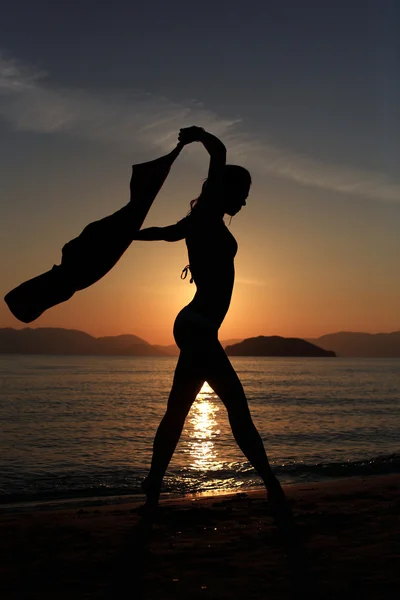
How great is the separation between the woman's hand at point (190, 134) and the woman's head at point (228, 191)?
1.03ft

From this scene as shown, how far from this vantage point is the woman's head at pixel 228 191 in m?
4.33

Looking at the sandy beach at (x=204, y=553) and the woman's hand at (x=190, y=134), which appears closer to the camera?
the sandy beach at (x=204, y=553)

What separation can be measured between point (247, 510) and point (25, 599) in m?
2.55

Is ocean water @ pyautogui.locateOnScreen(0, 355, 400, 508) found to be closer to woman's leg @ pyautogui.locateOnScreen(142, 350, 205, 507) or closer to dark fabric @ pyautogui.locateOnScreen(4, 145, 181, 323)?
woman's leg @ pyautogui.locateOnScreen(142, 350, 205, 507)

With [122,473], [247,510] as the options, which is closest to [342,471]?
[122,473]

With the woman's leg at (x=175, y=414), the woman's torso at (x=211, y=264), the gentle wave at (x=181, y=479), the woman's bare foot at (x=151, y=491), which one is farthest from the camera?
the gentle wave at (x=181, y=479)

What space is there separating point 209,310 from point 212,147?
3.96 ft

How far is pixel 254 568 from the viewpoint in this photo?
3354 mm

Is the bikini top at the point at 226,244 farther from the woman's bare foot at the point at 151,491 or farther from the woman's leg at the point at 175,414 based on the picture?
the woman's bare foot at the point at 151,491

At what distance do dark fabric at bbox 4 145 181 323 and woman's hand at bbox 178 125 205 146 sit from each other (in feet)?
2.12

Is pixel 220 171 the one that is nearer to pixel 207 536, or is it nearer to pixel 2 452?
pixel 207 536

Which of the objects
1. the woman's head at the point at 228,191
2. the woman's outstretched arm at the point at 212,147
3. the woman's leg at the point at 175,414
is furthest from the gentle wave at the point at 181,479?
the woman's outstretched arm at the point at 212,147

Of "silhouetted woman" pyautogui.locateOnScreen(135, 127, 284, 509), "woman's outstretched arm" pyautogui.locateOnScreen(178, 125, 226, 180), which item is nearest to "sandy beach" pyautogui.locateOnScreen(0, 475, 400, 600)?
"silhouetted woman" pyautogui.locateOnScreen(135, 127, 284, 509)

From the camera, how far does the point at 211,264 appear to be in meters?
4.22
